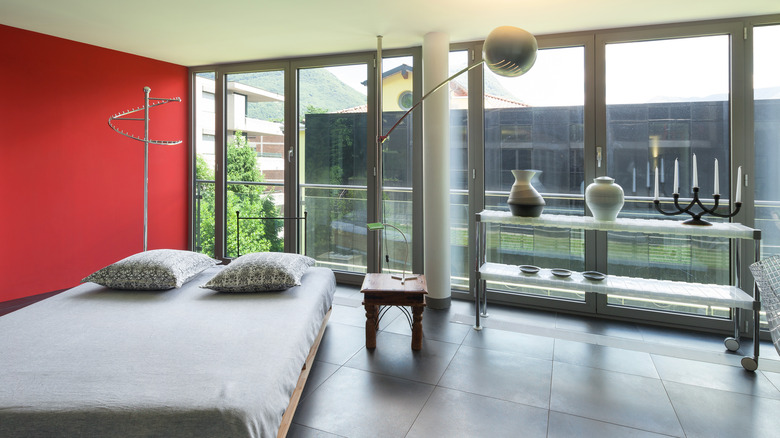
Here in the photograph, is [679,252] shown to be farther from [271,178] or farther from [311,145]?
[271,178]

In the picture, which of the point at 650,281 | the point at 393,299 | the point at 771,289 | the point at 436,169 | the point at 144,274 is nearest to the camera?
the point at 771,289

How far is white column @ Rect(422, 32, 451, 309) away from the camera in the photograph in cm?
353

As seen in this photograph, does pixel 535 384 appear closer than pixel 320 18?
Yes

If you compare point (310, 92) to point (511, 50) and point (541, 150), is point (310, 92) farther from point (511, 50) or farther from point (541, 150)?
point (511, 50)

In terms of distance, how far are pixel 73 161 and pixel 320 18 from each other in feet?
8.65

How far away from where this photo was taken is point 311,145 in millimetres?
4379

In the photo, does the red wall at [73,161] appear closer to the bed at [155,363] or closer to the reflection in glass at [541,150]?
the bed at [155,363]

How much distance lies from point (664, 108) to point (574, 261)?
136 centimetres

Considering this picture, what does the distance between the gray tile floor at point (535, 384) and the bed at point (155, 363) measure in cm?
37

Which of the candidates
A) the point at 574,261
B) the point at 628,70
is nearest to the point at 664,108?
the point at 628,70

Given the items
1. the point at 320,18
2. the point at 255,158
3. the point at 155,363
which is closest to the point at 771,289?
the point at 155,363

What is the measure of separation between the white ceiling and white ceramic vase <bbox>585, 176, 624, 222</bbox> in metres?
1.20

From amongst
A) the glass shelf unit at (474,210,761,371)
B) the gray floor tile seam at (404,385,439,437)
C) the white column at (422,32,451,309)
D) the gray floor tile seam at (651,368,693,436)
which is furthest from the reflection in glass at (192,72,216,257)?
the gray floor tile seam at (651,368,693,436)

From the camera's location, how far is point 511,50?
2.23 metres
